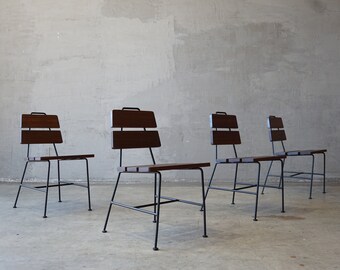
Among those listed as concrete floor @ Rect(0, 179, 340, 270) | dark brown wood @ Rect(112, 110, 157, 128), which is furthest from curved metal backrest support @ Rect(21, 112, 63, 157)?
dark brown wood @ Rect(112, 110, 157, 128)

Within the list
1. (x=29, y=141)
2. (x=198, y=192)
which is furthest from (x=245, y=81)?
(x=29, y=141)

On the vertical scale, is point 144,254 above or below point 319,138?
below

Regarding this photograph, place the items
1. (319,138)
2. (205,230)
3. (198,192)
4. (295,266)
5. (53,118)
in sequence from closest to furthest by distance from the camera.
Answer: (295,266) < (205,230) < (53,118) < (198,192) < (319,138)

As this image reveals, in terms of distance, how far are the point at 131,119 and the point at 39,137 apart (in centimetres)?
133

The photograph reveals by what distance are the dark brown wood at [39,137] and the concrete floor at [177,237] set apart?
2.22 ft

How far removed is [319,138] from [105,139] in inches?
128

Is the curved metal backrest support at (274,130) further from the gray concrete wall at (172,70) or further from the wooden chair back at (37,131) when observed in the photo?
the wooden chair back at (37,131)

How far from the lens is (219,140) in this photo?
344cm

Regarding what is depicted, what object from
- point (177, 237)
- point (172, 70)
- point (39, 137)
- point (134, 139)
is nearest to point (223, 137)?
point (134, 139)

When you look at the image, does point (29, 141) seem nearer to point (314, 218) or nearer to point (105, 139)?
point (105, 139)

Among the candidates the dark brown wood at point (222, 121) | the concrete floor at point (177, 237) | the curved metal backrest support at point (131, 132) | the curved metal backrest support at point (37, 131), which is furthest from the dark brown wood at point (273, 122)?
the curved metal backrest support at point (37, 131)

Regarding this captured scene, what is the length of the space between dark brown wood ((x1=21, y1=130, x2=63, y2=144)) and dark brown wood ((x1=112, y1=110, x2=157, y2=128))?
128 centimetres

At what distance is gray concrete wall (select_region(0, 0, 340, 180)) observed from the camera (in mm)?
5188

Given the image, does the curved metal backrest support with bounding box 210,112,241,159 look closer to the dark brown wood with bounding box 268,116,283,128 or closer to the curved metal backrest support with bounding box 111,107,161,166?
the dark brown wood with bounding box 268,116,283,128
